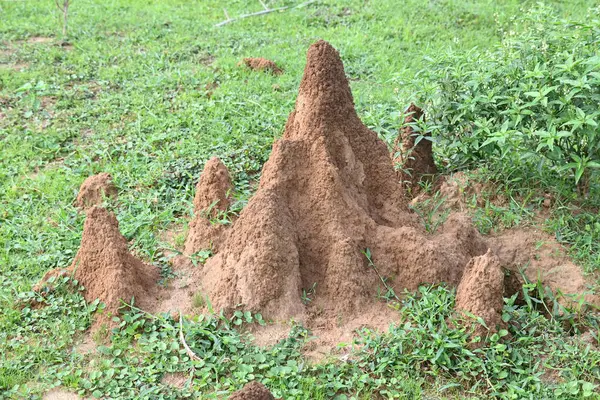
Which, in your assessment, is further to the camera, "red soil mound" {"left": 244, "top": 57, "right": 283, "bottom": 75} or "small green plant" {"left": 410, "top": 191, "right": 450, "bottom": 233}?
"red soil mound" {"left": 244, "top": 57, "right": 283, "bottom": 75}

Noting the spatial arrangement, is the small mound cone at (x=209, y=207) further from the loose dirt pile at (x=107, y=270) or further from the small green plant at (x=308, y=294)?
the small green plant at (x=308, y=294)

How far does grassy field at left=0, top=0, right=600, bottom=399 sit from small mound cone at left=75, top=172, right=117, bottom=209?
133 mm

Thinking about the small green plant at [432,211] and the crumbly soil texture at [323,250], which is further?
the small green plant at [432,211]

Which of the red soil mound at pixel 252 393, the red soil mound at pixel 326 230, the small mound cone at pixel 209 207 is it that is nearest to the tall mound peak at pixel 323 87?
the red soil mound at pixel 326 230

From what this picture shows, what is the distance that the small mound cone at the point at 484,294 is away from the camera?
4.18 metres

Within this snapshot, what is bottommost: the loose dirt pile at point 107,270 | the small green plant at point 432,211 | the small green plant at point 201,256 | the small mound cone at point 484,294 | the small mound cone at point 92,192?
the small mound cone at point 484,294

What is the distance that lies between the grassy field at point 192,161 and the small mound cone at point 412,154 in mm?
200

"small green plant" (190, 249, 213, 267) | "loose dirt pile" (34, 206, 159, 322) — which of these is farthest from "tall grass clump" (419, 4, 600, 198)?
"loose dirt pile" (34, 206, 159, 322)

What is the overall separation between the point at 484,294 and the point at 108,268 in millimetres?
2255

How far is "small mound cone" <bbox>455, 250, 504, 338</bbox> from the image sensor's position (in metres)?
4.18

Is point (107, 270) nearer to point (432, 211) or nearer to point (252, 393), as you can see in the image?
point (252, 393)

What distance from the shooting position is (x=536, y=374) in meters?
4.08

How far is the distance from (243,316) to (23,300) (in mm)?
1472

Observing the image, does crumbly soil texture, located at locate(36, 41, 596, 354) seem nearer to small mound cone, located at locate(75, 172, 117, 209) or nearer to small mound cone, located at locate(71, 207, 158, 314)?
small mound cone, located at locate(71, 207, 158, 314)
